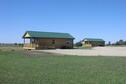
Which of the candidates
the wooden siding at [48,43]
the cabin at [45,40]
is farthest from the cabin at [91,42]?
the cabin at [45,40]

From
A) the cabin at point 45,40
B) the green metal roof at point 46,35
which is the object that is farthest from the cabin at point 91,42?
the cabin at point 45,40

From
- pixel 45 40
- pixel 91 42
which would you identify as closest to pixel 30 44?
pixel 45 40

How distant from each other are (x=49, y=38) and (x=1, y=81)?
48453 millimetres

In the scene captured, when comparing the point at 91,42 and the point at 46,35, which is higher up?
the point at 46,35

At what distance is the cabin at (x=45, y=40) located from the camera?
189ft

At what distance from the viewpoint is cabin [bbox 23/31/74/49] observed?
57475 millimetres

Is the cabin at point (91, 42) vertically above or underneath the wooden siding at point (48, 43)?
above

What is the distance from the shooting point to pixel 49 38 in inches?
2351

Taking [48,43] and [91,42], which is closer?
[48,43]

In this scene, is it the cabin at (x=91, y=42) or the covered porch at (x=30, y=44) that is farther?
the cabin at (x=91, y=42)

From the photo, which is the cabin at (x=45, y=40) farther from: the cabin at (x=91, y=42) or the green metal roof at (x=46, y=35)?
the cabin at (x=91, y=42)

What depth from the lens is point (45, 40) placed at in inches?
2336

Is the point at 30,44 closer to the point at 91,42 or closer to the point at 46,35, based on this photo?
the point at 46,35

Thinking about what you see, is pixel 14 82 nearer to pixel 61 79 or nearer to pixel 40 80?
pixel 40 80
